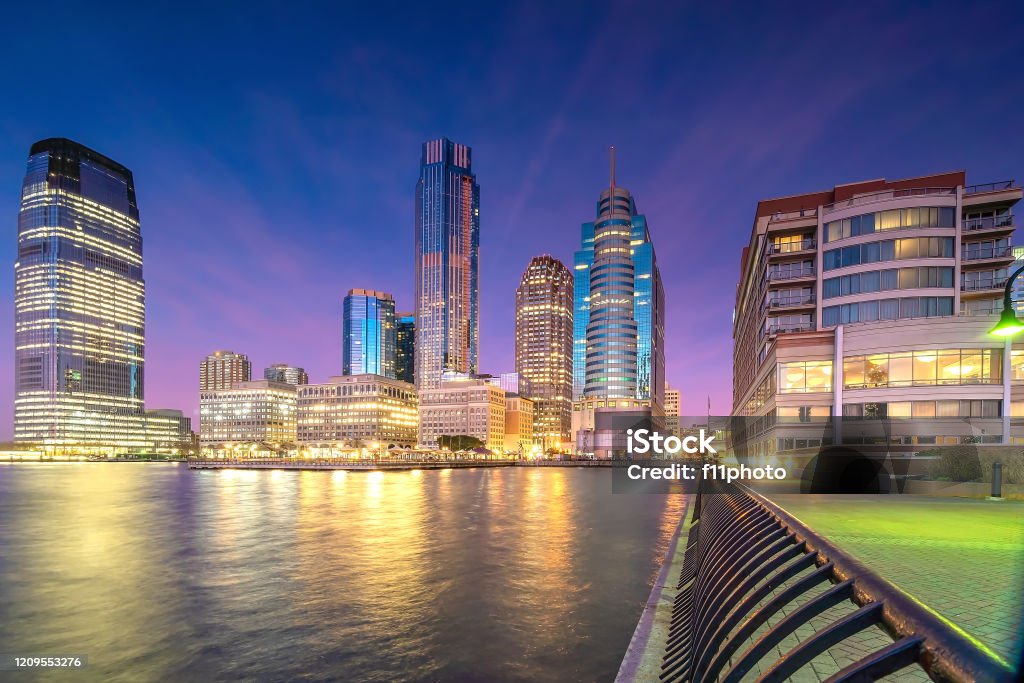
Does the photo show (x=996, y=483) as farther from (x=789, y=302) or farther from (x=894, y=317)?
(x=789, y=302)

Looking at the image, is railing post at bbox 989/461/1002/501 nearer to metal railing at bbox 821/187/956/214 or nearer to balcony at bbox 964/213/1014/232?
metal railing at bbox 821/187/956/214

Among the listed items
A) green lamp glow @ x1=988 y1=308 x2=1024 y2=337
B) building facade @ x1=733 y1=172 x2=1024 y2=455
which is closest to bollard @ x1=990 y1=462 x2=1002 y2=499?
green lamp glow @ x1=988 y1=308 x2=1024 y2=337

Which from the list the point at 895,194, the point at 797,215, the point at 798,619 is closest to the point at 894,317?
the point at 895,194

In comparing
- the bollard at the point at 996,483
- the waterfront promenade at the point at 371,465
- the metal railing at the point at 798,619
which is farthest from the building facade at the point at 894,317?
the waterfront promenade at the point at 371,465

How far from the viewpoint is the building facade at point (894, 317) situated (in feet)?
142

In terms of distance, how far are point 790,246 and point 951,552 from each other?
52.8m

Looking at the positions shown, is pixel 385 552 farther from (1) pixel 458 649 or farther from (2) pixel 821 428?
(2) pixel 821 428

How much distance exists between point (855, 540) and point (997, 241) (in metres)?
55.4

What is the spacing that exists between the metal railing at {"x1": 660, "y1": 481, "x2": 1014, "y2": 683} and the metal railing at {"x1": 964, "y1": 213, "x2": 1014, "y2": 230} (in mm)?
57824

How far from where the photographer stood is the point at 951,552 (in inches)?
459

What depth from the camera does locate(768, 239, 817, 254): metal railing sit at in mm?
56438

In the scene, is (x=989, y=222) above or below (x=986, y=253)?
above

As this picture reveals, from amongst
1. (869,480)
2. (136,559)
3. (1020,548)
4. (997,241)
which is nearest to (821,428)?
(869,480)

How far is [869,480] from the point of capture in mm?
34312
